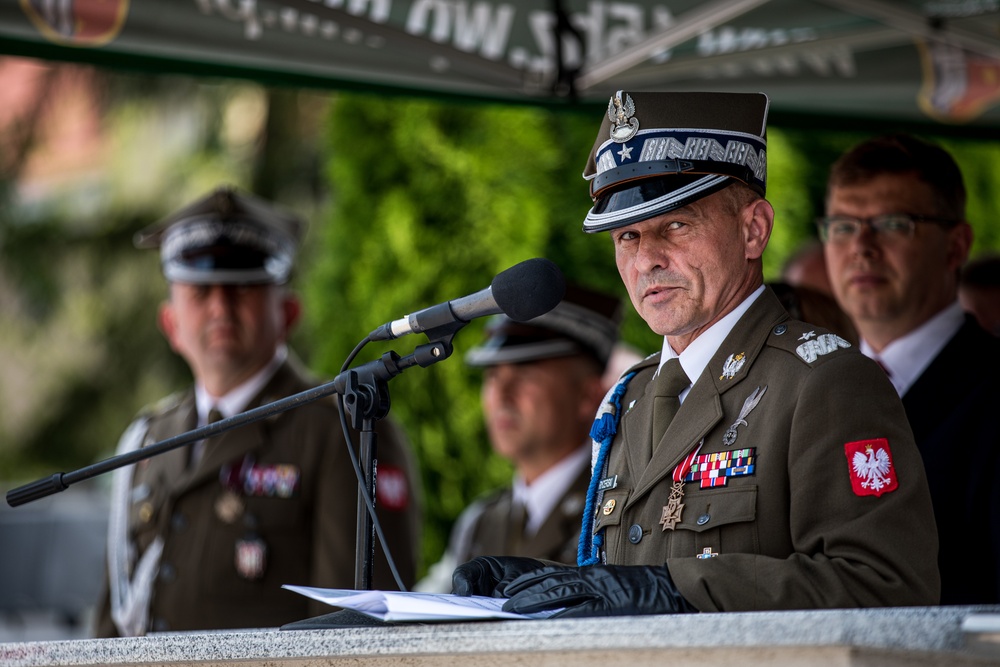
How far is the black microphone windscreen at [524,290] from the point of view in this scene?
7.17ft

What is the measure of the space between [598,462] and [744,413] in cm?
43

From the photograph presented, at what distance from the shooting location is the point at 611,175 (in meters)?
2.40

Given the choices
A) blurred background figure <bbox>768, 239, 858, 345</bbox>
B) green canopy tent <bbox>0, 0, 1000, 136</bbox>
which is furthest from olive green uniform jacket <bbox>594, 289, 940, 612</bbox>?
green canopy tent <bbox>0, 0, 1000, 136</bbox>

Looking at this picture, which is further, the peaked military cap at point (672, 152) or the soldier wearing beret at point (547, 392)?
the soldier wearing beret at point (547, 392)

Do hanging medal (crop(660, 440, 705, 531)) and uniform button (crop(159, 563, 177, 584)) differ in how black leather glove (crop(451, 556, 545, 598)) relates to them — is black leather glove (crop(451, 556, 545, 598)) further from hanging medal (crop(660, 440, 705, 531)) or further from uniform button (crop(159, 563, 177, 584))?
uniform button (crop(159, 563, 177, 584))

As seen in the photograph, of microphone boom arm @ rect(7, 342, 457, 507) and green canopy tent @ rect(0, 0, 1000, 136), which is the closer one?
microphone boom arm @ rect(7, 342, 457, 507)

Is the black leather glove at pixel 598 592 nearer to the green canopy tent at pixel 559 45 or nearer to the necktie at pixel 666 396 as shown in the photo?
the necktie at pixel 666 396

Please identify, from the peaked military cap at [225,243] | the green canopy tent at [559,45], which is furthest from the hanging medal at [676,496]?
the peaked military cap at [225,243]

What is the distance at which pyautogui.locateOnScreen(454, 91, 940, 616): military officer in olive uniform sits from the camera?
77.7 inches

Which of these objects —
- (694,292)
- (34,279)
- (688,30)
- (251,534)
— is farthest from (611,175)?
(34,279)

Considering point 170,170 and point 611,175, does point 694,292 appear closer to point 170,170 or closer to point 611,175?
point 611,175

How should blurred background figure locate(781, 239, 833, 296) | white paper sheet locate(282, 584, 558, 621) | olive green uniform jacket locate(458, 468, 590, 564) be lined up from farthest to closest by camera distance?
blurred background figure locate(781, 239, 833, 296), olive green uniform jacket locate(458, 468, 590, 564), white paper sheet locate(282, 584, 558, 621)

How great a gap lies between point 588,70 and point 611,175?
2003mm

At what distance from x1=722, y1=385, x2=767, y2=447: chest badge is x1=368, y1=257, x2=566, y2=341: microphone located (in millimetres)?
366
